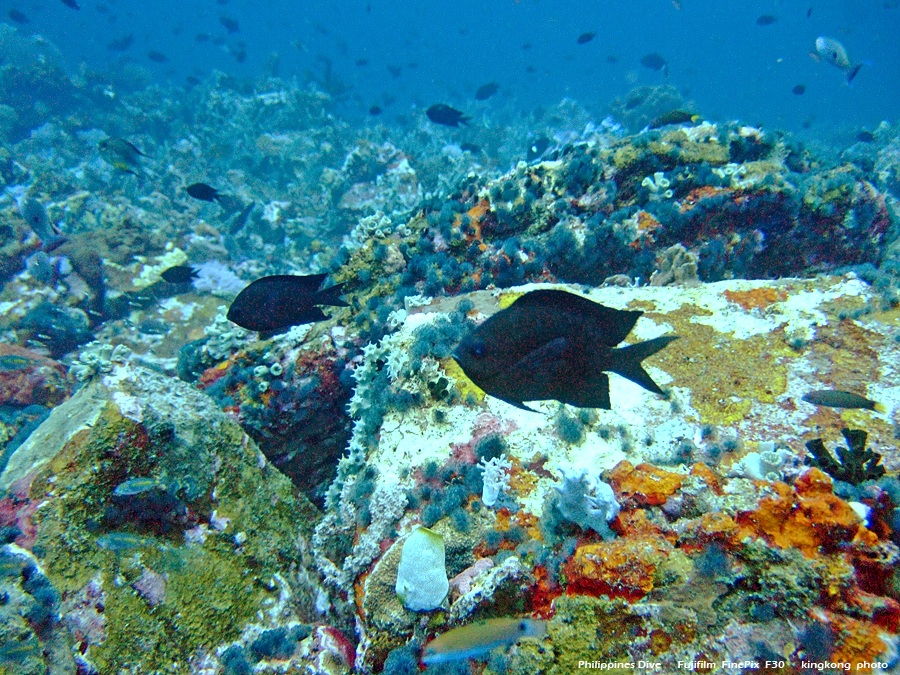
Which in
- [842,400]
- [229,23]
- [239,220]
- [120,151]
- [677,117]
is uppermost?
[229,23]

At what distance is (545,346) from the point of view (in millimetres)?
2049

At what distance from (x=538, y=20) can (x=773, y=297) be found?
5016 inches

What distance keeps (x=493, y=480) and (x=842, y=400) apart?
3021 millimetres

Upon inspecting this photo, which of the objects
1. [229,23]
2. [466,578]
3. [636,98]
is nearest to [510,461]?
[466,578]

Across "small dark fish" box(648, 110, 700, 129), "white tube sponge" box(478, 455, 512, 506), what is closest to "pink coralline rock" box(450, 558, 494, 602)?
"white tube sponge" box(478, 455, 512, 506)

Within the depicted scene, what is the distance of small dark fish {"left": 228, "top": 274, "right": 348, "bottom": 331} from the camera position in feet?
11.8

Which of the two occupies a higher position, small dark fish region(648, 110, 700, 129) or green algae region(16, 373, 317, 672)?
small dark fish region(648, 110, 700, 129)

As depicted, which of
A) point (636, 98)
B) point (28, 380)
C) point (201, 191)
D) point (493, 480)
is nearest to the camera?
point (493, 480)

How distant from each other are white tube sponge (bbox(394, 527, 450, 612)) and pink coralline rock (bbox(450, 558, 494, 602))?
0.08 metres

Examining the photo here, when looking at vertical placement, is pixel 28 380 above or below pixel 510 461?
above

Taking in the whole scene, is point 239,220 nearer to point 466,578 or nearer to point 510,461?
point 510,461

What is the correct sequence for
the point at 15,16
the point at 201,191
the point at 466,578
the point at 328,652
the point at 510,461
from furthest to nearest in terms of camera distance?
the point at 15,16
the point at 201,191
the point at 510,461
the point at 328,652
the point at 466,578

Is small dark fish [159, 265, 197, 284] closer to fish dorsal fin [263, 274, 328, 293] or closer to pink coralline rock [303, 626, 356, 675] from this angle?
fish dorsal fin [263, 274, 328, 293]

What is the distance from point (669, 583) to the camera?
2016 mm
